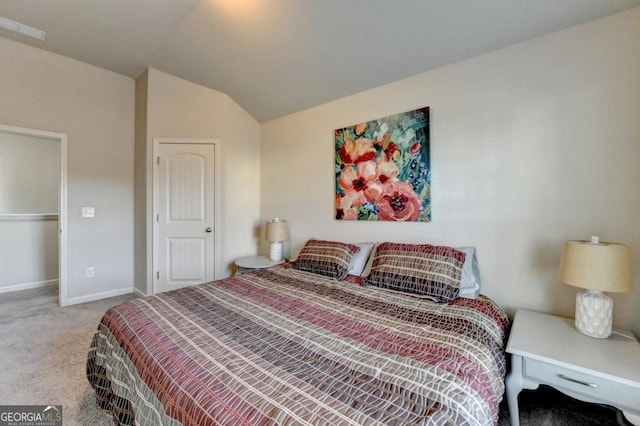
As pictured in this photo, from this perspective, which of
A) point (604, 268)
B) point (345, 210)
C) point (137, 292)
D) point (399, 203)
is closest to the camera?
point (604, 268)

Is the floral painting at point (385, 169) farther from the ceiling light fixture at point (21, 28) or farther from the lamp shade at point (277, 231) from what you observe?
the ceiling light fixture at point (21, 28)

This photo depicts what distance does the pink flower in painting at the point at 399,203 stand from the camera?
7.77 ft

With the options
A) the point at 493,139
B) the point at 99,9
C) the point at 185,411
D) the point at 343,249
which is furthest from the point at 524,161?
the point at 99,9

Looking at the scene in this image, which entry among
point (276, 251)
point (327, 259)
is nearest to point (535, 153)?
point (327, 259)

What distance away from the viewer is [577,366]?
3.93 ft

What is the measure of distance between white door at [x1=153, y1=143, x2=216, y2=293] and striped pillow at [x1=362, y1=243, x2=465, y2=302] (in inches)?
88.1

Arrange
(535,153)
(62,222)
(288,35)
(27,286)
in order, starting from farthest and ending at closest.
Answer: (27,286)
(62,222)
(288,35)
(535,153)

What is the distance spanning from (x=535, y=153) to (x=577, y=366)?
128 centimetres

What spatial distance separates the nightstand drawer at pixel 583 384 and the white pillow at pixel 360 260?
4.35ft

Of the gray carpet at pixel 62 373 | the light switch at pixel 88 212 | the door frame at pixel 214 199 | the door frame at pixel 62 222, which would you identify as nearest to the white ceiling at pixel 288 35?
the door frame at pixel 214 199

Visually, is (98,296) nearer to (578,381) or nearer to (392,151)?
(392,151)

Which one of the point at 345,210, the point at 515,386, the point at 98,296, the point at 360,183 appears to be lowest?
the point at 98,296

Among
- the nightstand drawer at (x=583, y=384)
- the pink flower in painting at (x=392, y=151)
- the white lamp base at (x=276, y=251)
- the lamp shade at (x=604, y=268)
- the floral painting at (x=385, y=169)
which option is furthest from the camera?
the white lamp base at (x=276, y=251)

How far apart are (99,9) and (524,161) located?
371cm
